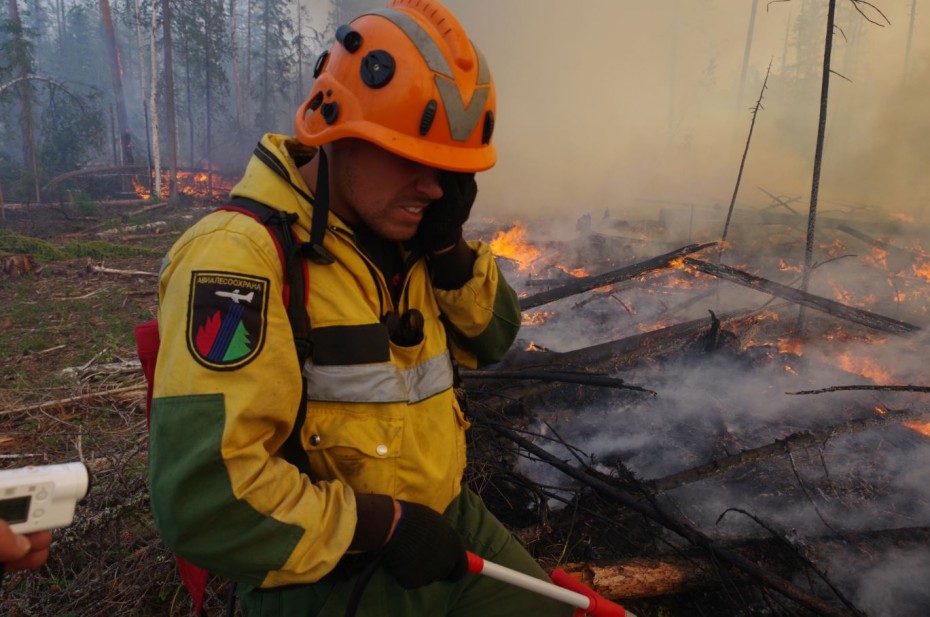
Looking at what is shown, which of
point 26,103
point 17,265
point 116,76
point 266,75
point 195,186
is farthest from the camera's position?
point 266,75

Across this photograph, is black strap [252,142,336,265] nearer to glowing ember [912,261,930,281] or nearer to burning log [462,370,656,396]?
burning log [462,370,656,396]

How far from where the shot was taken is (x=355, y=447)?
5.96 ft

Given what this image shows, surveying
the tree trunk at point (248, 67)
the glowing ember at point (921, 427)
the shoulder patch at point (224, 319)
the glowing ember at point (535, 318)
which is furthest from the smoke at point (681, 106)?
the shoulder patch at point (224, 319)

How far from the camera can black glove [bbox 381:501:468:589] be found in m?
1.84

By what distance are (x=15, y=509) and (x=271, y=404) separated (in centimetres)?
63

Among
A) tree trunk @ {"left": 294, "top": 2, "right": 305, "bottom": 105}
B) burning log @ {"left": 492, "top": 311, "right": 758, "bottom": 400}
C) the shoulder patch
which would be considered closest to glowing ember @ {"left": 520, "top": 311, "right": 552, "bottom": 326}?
burning log @ {"left": 492, "top": 311, "right": 758, "bottom": 400}

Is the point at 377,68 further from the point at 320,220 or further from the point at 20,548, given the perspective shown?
the point at 20,548

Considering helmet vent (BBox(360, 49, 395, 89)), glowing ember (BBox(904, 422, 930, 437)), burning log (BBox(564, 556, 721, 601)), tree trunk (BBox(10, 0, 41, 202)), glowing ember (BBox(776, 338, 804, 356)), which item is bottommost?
burning log (BBox(564, 556, 721, 601))

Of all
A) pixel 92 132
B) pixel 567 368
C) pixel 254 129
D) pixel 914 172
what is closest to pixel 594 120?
pixel 914 172

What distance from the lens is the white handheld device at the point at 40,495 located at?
1.20 meters

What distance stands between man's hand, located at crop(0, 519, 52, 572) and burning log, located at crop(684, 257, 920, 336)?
673cm

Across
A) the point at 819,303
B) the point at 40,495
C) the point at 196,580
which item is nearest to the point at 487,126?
the point at 40,495

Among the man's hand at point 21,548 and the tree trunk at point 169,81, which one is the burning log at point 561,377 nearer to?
the man's hand at point 21,548

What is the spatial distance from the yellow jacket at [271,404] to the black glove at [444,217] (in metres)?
0.41
